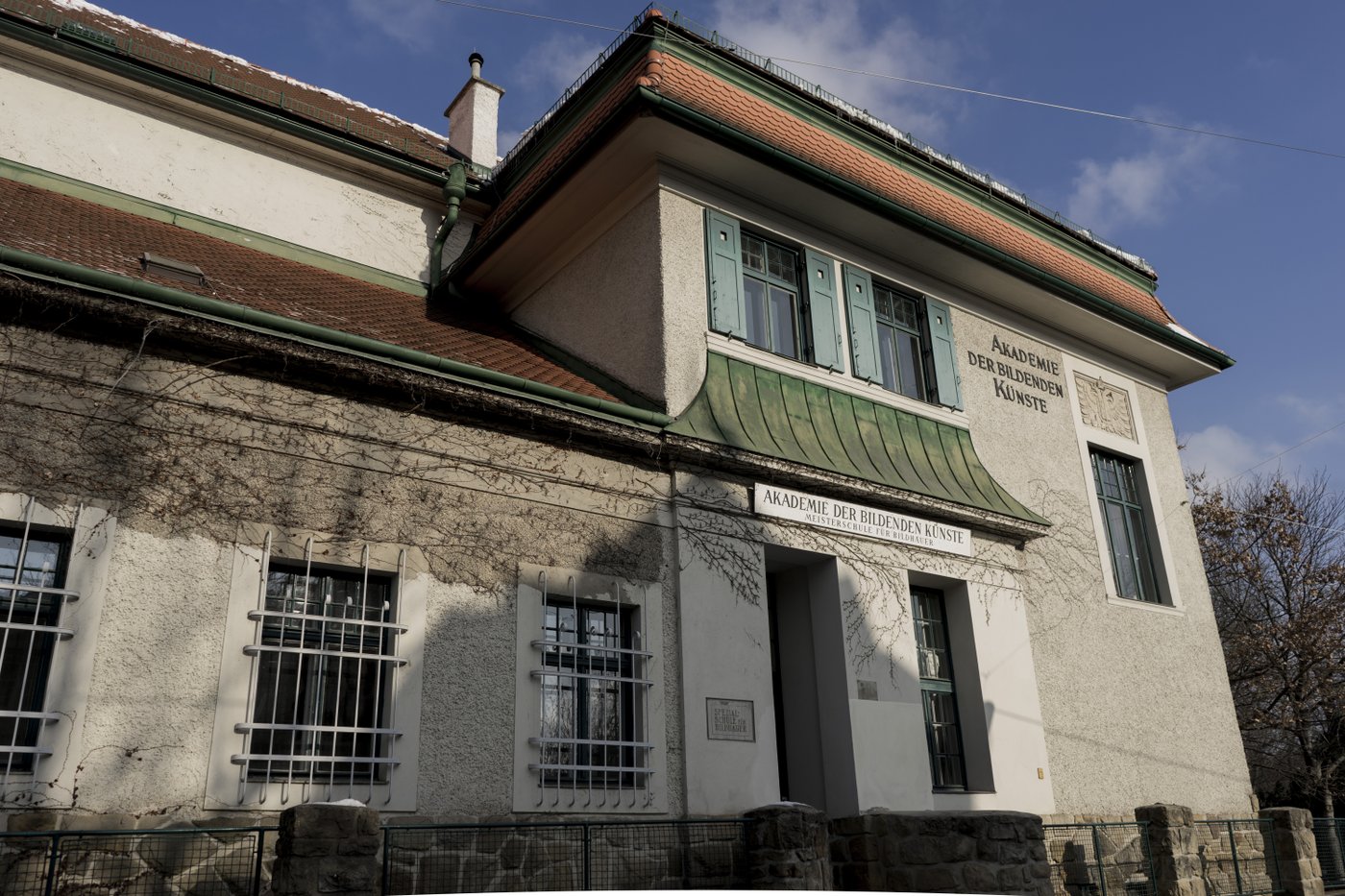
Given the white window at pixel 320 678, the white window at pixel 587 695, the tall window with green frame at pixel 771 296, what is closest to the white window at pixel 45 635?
the white window at pixel 320 678

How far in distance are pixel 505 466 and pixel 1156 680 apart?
930 centimetres

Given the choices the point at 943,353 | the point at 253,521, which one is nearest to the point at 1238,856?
the point at 943,353

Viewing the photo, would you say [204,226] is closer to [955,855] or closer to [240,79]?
[240,79]

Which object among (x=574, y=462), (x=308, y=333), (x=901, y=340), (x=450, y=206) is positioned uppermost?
(x=450, y=206)

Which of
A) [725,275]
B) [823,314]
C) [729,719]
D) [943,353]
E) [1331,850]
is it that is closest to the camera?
[729,719]

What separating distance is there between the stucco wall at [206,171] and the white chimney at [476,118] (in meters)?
2.23

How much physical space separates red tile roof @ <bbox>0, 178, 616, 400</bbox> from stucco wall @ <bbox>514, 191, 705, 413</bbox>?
1.63 feet

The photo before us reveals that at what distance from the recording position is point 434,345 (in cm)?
1052

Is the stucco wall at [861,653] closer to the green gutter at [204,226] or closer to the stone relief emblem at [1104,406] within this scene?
the stone relief emblem at [1104,406]

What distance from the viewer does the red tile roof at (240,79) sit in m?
12.6

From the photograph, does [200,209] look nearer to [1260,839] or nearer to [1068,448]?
[1068,448]

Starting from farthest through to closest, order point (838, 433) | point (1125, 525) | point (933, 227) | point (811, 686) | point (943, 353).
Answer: point (1125, 525)
point (943, 353)
point (933, 227)
point (838, 433)
point (811, 686)

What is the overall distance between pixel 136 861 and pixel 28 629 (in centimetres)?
159

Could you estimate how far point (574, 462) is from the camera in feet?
32.6
